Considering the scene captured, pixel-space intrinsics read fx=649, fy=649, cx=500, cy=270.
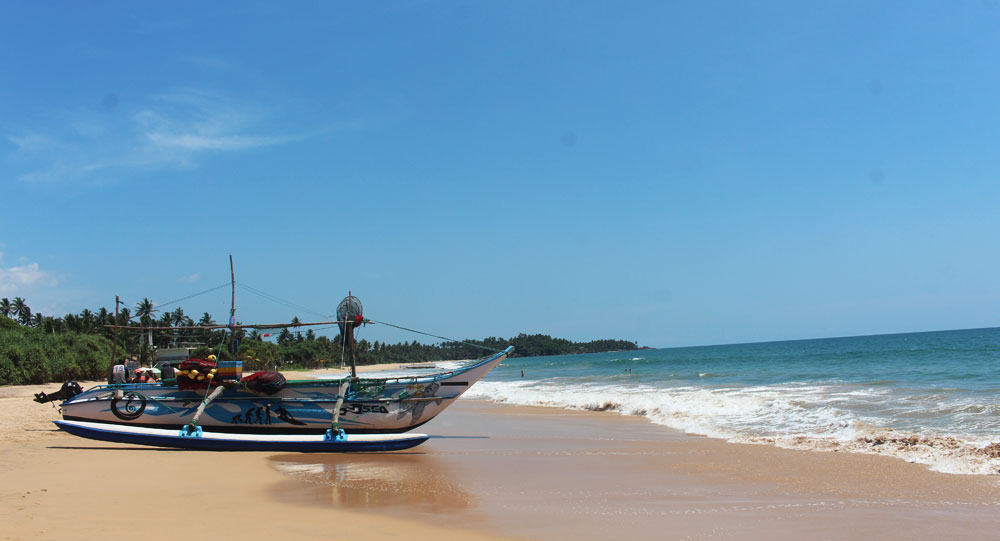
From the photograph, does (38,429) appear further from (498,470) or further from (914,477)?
(914,477)

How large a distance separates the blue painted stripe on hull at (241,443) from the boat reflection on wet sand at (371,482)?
10.6 inches

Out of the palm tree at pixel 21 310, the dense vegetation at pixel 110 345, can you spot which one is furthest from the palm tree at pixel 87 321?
the palm tree at pixel 21 310

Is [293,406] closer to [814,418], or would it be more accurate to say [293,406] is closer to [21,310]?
[814,418]

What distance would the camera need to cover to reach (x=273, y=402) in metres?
13.3

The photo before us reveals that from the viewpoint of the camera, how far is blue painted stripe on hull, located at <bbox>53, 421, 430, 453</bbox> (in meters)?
12.2

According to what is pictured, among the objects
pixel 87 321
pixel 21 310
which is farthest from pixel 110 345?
pixel 21 310

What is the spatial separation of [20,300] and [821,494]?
300ft

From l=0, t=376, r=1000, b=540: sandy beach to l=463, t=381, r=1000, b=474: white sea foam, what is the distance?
2.70 feet

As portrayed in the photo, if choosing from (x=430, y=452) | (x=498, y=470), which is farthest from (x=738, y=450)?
(x=430, y=452)

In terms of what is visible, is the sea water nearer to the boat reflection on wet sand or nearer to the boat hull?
the boat hull

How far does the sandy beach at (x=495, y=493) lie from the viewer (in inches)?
252

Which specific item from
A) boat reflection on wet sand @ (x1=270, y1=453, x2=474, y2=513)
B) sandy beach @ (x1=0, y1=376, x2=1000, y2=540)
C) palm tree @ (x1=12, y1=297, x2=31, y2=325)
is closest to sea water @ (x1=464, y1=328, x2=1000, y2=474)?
sandy beach @ (x1=0, y1=376, x2=1000, y2=540)

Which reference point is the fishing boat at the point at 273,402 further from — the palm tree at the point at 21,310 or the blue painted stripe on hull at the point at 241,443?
the palm tree at the point at 21,310

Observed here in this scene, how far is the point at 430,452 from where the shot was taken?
40.0ft
